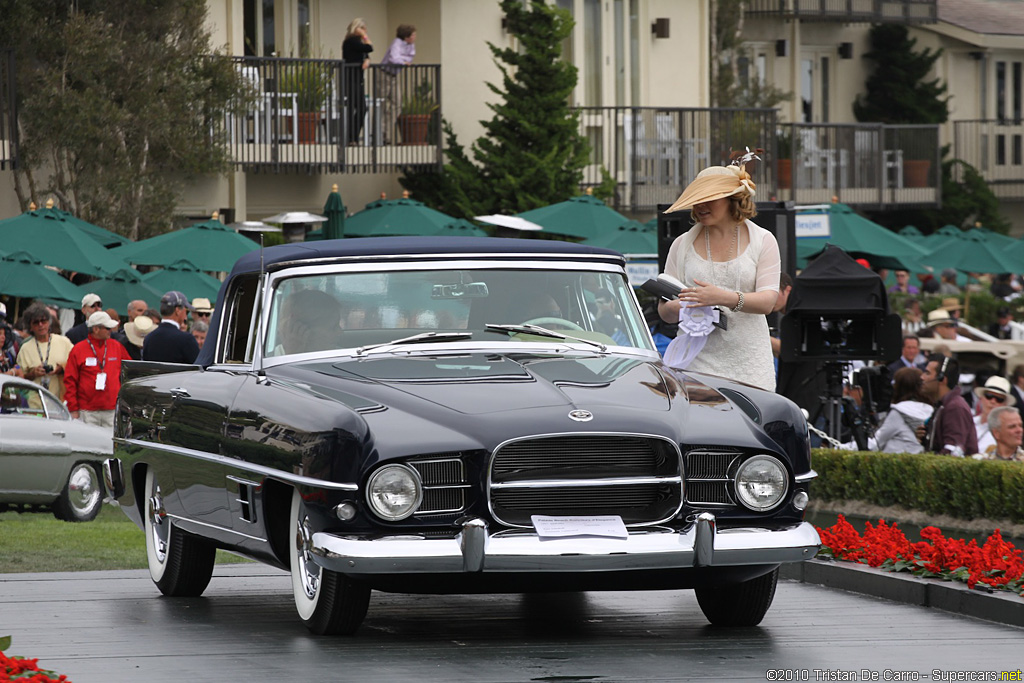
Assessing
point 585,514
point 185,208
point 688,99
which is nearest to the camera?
point 585,514

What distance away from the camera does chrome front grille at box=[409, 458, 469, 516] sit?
7.47m

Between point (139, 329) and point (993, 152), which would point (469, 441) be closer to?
point (139, 329)

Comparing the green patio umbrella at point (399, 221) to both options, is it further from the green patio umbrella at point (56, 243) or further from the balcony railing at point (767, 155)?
the green patio umbrella at point (56, 243)

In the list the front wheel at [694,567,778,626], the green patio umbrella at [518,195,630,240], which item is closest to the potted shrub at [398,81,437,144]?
the green patio umbrella at [518,195,630,240]

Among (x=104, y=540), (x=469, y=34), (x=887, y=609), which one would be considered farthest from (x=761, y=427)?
(x=469, y=34)

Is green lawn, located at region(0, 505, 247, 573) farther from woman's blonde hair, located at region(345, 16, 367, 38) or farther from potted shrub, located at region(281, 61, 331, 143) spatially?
woman's blonde hair, located at region(345, 16, 367, 38)

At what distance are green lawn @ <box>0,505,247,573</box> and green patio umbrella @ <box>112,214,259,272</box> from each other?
5858 mm

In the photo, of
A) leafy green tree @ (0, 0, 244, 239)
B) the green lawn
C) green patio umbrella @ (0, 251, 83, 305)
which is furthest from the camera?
leafy green tree @ (0, 0, 244, 239)

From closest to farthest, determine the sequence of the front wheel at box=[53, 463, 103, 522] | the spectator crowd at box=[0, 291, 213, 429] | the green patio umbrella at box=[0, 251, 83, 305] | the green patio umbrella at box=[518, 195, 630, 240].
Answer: the front wheel at box=[53, 463, 103, 522], the spectator crowd at box=[0, 291, 213, 429], the green patio umbrella at box=[0, 251, 83, 305], the green patio umbrella at box=[518, 195, 630, 240]

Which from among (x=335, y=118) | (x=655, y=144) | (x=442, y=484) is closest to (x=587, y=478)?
(x=442, y=484)

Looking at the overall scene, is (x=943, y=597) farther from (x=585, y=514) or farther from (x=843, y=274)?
(x=843, y=274)

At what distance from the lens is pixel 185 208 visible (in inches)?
1182

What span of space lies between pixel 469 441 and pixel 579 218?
19.1 meters

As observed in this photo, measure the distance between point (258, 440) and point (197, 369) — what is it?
1.38 m
